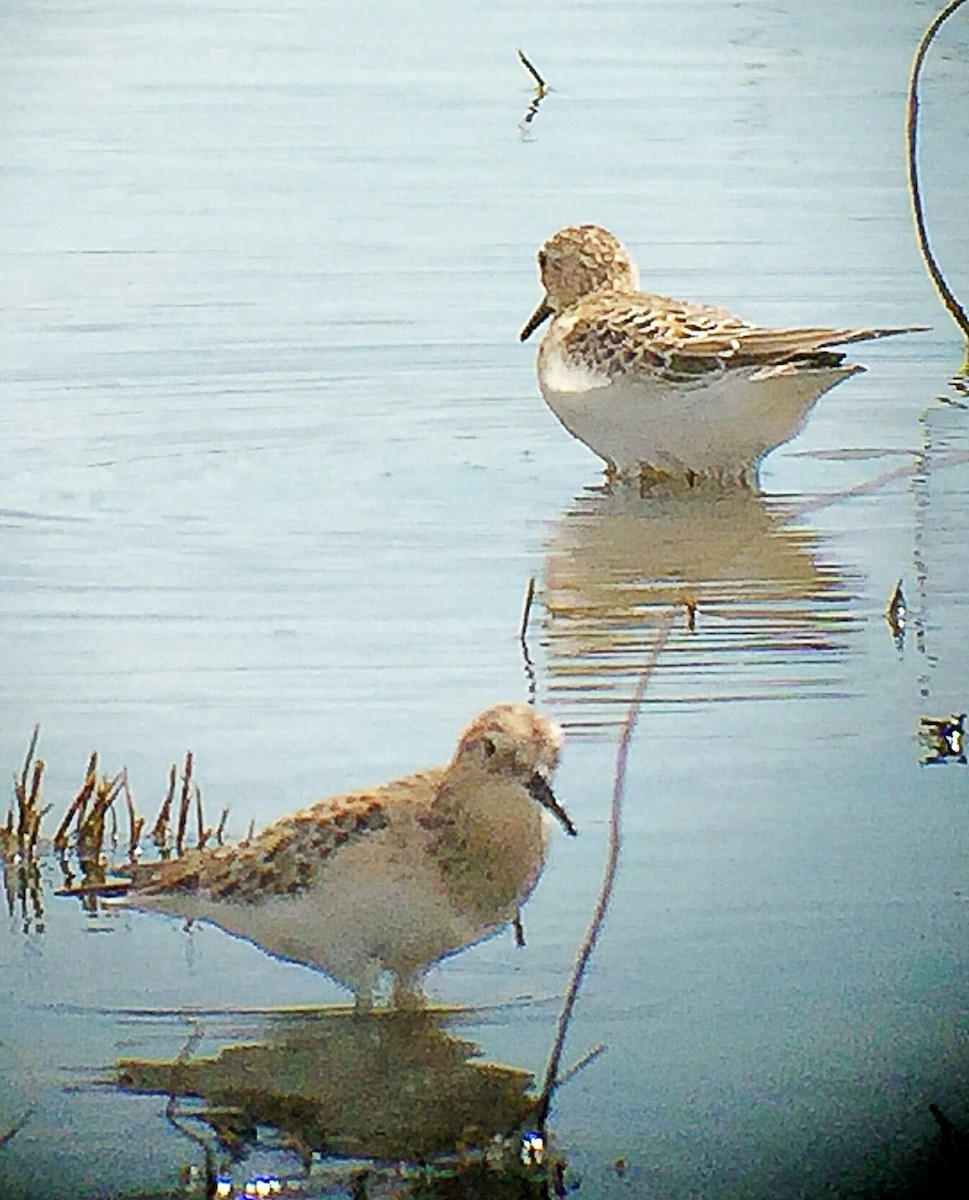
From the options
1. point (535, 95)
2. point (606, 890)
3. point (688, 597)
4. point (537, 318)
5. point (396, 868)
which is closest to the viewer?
point (396, 868)

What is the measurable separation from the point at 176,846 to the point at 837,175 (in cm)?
93

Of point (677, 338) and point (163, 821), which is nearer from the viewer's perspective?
point (163, 821)

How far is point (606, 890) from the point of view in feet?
6.70

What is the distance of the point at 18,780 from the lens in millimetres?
2121

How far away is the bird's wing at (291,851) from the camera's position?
188 cm

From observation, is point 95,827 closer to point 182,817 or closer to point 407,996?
point 182,817

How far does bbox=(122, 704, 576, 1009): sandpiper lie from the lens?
187 cm

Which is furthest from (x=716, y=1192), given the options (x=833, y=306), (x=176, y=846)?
(x=833, y=306)

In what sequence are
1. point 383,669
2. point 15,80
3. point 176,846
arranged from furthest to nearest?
1. point 15,80
2. point 383,669
3. point 176,846

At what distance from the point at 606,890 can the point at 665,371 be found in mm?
668

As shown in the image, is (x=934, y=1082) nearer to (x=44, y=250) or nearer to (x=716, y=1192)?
(x=716, y=1192)

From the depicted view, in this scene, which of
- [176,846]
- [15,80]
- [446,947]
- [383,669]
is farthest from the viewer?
[15,80]

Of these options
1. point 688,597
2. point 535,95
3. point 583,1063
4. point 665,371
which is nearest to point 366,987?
point 583,1063

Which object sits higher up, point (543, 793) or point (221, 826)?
point (543, 793)
